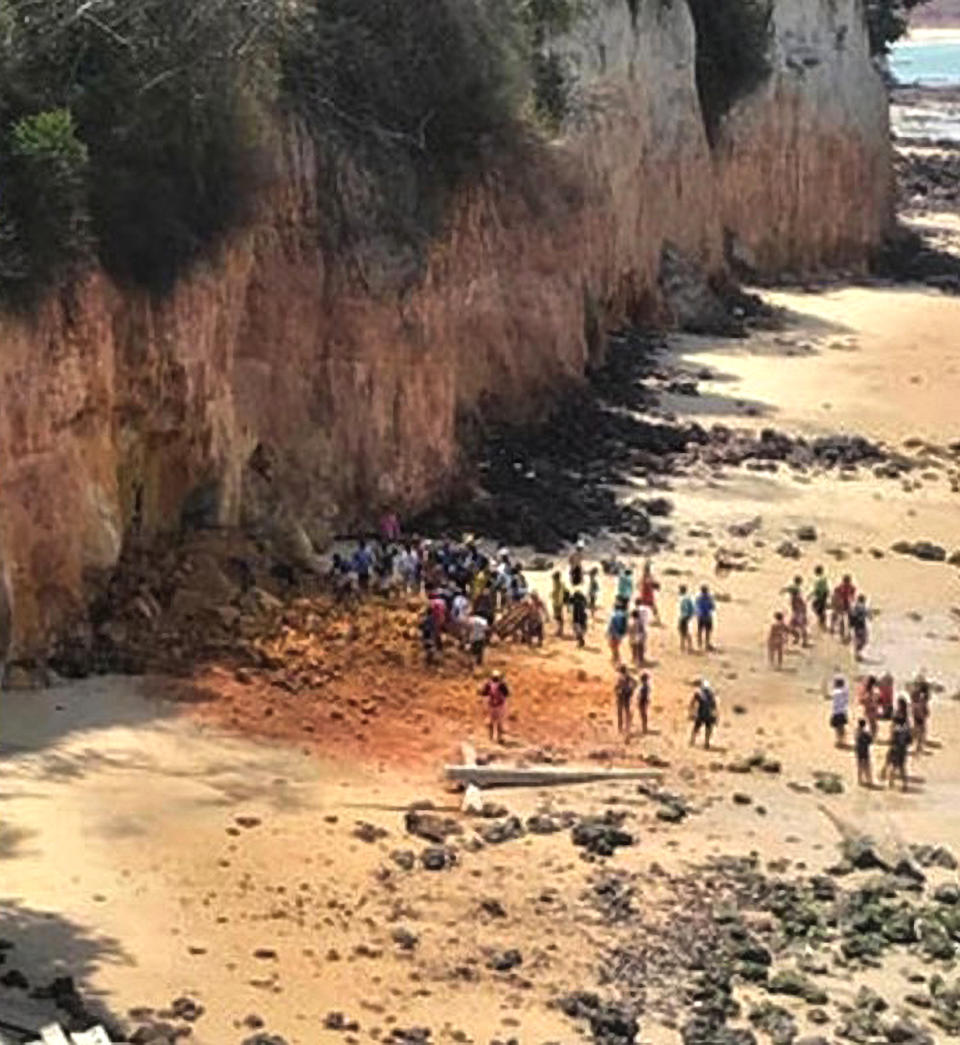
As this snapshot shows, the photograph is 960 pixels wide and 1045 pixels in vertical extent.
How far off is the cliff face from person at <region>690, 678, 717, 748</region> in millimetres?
6446

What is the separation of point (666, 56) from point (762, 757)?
32292 millimetres

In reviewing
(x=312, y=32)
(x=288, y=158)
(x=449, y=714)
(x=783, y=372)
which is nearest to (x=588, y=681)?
(x=449, y=714)

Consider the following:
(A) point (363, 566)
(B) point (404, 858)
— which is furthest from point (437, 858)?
(A) point (363, 566)

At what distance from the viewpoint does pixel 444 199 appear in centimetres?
3819

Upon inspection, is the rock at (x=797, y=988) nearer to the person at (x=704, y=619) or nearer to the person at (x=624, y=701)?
the person at (x=624, y=701)

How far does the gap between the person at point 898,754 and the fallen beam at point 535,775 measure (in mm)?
2705

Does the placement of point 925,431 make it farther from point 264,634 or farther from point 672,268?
point 264,634

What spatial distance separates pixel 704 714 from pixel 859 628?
5.42 meters

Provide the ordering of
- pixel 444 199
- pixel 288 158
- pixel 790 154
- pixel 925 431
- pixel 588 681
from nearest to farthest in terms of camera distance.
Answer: pixel 588 681, pixel 288 158, pixel 444 199, pixel 925 431, pixel 790 154

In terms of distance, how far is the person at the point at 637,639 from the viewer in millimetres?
30031

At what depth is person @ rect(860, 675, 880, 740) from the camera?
2742cm

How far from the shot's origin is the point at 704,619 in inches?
1222

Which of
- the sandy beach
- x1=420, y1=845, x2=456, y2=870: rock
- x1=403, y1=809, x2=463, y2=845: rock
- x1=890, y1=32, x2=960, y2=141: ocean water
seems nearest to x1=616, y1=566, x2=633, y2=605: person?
the sandy beach

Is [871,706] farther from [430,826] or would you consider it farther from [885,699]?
[430,826]
